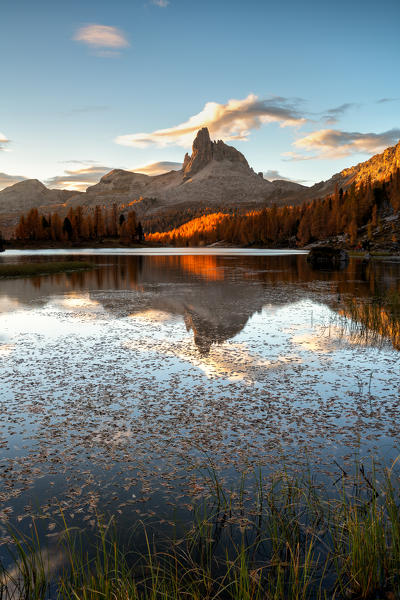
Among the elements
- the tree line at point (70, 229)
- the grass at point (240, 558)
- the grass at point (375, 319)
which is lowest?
the grass at point (240, 558)

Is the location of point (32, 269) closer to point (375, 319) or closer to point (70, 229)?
point (375, 319)

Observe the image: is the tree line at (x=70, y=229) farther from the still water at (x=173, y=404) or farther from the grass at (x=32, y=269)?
the still water at (x=173, y=404)

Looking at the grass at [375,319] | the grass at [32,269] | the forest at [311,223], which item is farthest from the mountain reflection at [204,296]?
the forest at [311,223]

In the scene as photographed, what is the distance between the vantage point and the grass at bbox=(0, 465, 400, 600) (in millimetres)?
4621

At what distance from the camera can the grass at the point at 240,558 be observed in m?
4.62

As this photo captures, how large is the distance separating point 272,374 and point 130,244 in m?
181

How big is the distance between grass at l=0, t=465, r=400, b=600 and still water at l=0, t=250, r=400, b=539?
0.65 m

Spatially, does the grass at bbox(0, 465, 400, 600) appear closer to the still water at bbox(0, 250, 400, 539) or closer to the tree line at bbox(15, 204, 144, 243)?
the still water at bbox(0, 250, 400, 539)

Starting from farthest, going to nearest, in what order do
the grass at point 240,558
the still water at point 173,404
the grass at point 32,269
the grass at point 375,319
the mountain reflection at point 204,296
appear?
the grass at point 32,269 < the mountain reflection at point 204,296 < the grass at point 375,319 < the still water at point 173,404 < the grass at point 240,558

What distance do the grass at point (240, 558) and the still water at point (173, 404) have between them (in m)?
0.65

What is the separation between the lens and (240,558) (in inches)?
202

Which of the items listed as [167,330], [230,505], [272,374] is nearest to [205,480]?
[230,505]

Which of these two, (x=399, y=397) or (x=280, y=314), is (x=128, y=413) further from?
(x=280, y=314)

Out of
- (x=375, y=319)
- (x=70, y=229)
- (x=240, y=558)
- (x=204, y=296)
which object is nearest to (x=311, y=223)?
(x=70, y=229)
